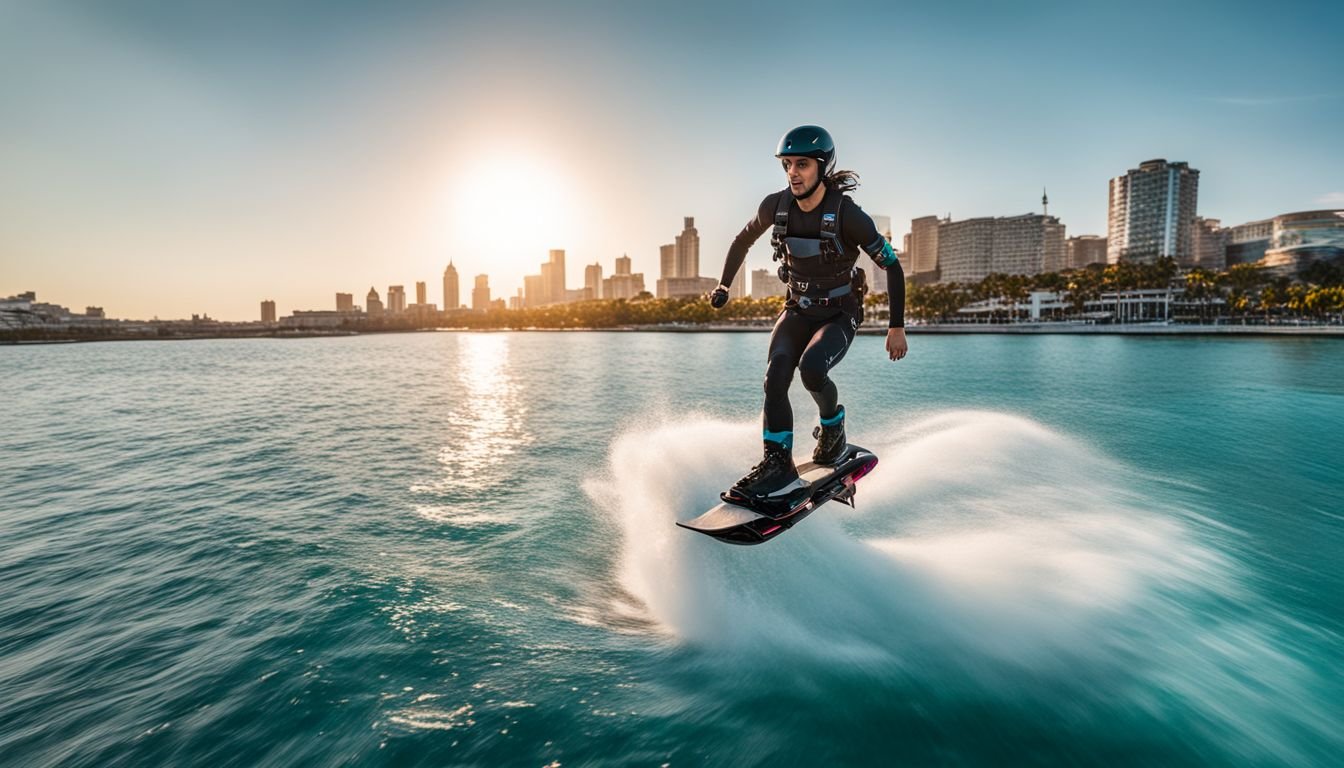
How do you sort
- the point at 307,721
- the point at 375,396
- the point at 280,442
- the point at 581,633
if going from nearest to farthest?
the point at 307,721, the point at 581,633, the point at 280,442, the point at 375,396

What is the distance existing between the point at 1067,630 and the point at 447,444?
18.6 meters

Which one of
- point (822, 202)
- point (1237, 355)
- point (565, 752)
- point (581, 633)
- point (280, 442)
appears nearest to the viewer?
point (565, 752)

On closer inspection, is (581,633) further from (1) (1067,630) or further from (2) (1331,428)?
(2) (1331,428)

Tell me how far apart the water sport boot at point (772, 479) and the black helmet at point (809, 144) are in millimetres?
2982

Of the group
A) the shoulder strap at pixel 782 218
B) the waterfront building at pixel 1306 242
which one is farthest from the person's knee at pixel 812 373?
the waterfront building at pixel 1306 242

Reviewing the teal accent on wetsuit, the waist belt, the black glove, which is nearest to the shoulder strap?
the waist belt

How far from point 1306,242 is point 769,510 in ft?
887

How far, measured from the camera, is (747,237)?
7031mm

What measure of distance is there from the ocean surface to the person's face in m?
4.55

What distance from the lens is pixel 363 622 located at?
23.4 ft

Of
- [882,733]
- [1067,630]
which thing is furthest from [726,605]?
[1067,630]

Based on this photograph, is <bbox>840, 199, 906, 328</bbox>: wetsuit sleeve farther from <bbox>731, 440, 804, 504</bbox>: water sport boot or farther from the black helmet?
<bbox>731, 440, 804, 504</bbox>: water sport boot

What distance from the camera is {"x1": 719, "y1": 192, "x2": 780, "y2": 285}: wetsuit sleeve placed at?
260 inches

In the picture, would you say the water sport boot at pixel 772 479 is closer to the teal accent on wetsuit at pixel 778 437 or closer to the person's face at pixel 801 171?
the teal accent on wetsuit at pixel 778 437
